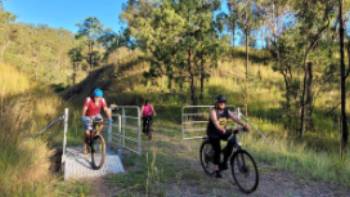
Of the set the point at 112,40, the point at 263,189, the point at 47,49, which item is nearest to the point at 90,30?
the point at 112,40

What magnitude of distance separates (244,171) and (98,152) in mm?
3572

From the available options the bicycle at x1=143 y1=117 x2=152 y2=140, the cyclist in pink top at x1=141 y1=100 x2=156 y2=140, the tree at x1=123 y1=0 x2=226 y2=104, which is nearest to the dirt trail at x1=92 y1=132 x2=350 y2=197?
the bicycle at x1=143 y1=117 x2=152 y2=140

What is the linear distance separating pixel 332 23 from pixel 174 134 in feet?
30.2

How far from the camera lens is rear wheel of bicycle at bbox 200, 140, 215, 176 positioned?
8.31 meters

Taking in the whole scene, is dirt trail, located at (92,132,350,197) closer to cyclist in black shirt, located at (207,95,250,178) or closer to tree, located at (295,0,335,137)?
cyclist in black shirt, located at (207,95,250,178)

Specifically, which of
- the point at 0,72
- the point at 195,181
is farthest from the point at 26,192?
the point at 0,72

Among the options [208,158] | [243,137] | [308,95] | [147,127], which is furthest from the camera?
[308,95]

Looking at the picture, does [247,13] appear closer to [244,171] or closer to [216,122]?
[216,122]

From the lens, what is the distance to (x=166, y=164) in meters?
9.57

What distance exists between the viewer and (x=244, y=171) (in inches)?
284

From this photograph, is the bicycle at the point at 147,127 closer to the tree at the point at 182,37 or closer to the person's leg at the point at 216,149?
the person's leg at the point at 216,149

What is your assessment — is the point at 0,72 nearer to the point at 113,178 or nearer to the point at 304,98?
the point at 113,178

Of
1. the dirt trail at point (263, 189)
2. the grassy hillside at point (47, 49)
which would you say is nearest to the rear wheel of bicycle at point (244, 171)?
the dirt trail at point (263, 189)

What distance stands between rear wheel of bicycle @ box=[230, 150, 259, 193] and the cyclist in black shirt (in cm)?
32
